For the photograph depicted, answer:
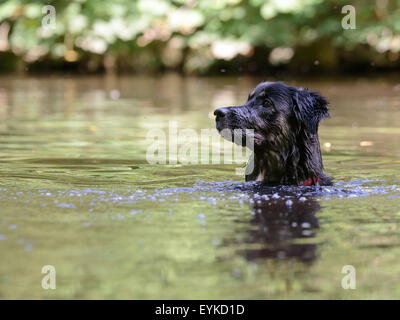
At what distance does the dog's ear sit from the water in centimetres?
61

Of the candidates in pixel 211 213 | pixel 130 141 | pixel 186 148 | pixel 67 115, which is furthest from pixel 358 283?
pixel 67 115

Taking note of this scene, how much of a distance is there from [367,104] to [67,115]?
6454 millimetres

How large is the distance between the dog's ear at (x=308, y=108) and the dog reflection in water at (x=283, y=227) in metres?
0.83

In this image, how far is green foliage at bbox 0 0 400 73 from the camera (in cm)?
2777

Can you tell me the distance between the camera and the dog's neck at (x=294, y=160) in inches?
311

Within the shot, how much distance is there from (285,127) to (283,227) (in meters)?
1.85

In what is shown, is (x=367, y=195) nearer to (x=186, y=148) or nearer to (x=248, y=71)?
(x=186, y=148)
